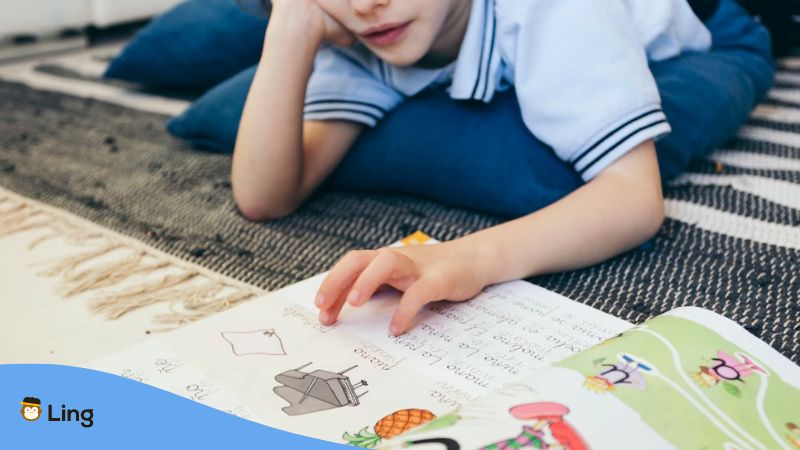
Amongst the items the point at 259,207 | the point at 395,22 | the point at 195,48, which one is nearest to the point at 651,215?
the point at 395,22

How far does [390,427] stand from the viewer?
429 millimetres

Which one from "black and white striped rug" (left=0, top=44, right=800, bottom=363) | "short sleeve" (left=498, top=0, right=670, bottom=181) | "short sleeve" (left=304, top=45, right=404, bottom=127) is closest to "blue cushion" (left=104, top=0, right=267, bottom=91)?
"black and white striped rug" (left=0, top=44, right=800, bottom=363)

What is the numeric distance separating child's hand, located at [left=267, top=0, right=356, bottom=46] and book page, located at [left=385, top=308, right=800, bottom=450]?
1.48 feet

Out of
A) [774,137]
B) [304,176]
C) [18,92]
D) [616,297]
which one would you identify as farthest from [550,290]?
[18,92]

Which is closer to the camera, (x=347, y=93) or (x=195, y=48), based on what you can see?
(x=347, y=93)

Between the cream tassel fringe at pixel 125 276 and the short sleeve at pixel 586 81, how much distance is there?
0.31 meters

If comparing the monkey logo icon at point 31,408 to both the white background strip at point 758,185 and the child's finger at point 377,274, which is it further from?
the white background strip at point 758,185

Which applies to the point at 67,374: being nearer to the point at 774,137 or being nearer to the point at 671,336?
the point at 671,336

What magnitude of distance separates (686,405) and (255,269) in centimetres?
41

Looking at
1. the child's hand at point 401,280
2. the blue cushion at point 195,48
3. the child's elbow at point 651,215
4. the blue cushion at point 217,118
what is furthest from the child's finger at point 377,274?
the blue cushion at point 195,48

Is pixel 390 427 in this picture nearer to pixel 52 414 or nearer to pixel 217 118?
pixel 52 414

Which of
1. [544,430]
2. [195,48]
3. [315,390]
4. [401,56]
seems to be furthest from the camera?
[195,48]

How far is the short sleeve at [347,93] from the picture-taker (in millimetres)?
853

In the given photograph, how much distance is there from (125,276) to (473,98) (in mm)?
381
